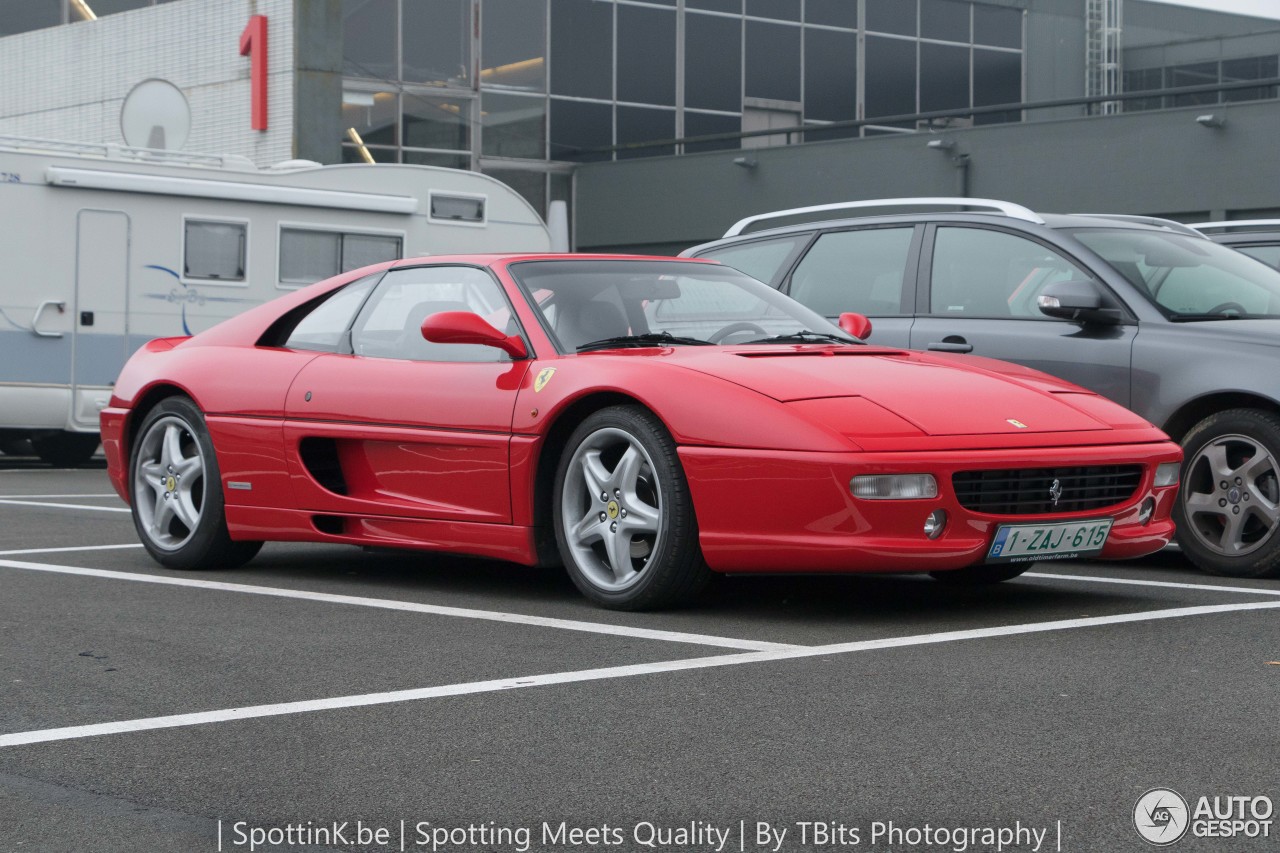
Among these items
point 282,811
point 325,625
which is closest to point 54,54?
point 325,625

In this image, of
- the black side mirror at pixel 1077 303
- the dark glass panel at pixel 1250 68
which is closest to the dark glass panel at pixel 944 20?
the dark glass panel at pixel 1250 68

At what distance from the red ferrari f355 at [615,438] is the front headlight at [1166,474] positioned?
1cm

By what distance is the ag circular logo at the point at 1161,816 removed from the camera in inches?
128

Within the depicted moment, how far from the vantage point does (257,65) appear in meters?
24.0

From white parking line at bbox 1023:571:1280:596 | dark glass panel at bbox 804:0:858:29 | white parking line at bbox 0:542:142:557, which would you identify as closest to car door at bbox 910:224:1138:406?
white parking line at bbox 1023:571:1280:596

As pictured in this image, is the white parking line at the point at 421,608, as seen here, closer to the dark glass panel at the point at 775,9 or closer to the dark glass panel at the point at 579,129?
the dark glass panel at the point at 579,129

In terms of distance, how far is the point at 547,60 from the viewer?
31984mm

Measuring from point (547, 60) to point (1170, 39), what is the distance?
13.3 meters

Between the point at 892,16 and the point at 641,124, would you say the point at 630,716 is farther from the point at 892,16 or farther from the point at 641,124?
the point at 892,16

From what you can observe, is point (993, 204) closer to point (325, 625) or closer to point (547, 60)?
point (325, 625)

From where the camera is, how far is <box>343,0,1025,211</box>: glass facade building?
98.4 ft

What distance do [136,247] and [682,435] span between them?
9.94m

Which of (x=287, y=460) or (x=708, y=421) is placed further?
(x=287, y=460)

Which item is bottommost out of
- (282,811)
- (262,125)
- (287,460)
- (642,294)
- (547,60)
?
(282,811)
